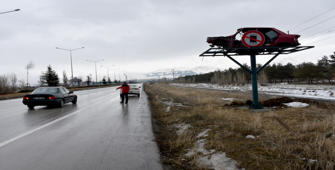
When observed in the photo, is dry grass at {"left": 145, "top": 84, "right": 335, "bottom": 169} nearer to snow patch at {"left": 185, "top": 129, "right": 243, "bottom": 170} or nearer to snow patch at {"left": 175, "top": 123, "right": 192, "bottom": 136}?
snow patch at {"left": 185, "top": 129, "right": 243, "bottom": 170}

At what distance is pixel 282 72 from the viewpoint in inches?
2699

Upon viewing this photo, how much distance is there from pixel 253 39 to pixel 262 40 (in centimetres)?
43

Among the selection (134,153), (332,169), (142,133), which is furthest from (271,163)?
(142,133)

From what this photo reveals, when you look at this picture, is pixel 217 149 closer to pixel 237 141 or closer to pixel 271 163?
pixel 237 141

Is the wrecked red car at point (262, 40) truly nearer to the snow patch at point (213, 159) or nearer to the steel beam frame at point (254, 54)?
the steel beam frame at point (254, 54)

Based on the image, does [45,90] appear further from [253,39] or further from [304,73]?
[304,73]

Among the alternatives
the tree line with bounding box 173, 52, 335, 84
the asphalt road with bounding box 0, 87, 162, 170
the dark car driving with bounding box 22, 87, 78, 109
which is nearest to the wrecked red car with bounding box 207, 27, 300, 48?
the asphalt road with bounding box 0, 87, 162, 170

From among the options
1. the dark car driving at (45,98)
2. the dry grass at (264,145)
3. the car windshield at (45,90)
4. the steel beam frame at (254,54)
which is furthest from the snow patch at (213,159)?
the car windshield at (45,90)

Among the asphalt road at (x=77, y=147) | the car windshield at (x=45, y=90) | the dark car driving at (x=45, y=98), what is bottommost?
the asphalt road at (x=77, y=147)

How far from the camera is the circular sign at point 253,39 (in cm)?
878

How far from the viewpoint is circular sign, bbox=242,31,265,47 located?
878 centimetres

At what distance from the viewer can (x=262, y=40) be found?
8.88m

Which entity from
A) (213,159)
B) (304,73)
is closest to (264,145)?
(213,159)

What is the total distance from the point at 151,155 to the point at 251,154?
1.99 metres
